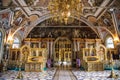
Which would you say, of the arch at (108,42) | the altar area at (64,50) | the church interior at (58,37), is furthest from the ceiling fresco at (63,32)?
the arch at (108,42)

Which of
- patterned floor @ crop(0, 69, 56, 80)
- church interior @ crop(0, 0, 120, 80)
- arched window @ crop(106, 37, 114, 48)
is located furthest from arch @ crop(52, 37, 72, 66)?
patterned floor @ crop(0, 69, 56, 80)

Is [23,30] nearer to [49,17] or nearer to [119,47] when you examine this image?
[49,17]

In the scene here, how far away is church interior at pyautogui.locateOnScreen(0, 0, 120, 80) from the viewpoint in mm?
13188

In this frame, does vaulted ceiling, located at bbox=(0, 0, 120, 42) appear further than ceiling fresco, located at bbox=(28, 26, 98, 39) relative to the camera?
No

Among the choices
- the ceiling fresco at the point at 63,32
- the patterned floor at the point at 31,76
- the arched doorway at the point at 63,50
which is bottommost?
the patterned floor at the point at 31,76

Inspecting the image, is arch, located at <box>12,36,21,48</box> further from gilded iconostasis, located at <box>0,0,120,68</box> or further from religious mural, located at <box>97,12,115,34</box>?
religious mural, located at <box>97,12,115,34</box>

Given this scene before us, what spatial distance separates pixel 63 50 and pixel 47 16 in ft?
15.1

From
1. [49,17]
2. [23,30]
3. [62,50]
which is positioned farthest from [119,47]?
[23,30]

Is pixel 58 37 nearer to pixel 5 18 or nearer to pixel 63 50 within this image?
pixel 63 50

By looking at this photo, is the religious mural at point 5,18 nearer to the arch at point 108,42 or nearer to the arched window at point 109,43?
the arch at point 108,42

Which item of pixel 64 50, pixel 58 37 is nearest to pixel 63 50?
pixel 64 50

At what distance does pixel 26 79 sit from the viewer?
808cm

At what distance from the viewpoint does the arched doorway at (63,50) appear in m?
19.3

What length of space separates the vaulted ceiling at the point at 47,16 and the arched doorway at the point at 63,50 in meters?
1.95
